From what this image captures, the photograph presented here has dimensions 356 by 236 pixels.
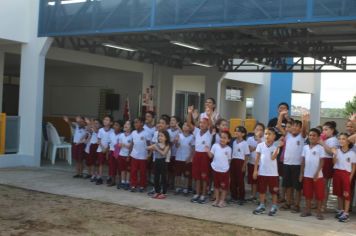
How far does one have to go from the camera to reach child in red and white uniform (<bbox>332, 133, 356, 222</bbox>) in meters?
8.02

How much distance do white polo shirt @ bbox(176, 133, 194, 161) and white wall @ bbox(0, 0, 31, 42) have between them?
5.75 m

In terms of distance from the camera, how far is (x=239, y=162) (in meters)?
8.95

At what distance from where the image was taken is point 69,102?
832 inches

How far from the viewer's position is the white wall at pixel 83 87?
20.1 metres

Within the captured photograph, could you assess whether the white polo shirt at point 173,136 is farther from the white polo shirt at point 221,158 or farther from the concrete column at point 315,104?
the concrete column at point 315,104

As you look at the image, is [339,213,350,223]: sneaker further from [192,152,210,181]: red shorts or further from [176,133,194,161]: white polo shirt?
[176,133,194,161]: white polo shirt

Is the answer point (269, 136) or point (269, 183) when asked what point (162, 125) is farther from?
point (269, 183)

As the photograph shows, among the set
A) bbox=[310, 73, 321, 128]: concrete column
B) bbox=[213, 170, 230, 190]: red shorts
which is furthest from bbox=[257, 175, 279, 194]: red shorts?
bbox=[310, 73, 321, 128]: concrete column

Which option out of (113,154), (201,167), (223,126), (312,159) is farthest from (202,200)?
(113,154)

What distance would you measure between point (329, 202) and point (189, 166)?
287cm

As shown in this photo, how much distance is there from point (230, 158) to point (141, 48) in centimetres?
738

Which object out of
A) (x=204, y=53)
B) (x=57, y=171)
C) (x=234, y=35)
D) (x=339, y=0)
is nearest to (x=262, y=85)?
(x=204, y=53)

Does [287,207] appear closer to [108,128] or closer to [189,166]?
[189,166]

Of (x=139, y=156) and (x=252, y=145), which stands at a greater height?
(x=252, y=145)
